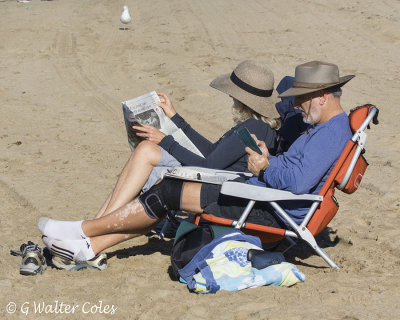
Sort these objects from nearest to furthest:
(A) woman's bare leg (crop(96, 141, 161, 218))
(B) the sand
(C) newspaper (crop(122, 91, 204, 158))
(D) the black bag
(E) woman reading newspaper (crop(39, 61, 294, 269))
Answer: (B) the sand < (D) the black bag < (E) woman reading newspaper (crop(39, 61, 294, 269)) < (A) woman's bare leg (crop(96, 141, 161, 218)) < (C) newspaper (crop(122, 91, 204, 158))

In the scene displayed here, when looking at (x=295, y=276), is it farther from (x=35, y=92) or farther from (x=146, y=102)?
(x=35, y=92)

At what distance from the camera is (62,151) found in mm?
7691

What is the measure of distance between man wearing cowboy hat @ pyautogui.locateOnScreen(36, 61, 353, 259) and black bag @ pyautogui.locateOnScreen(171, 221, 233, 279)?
4.6 inches

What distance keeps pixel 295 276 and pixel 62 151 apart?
14.0 ft

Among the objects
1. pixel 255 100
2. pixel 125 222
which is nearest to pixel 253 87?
pixel 255 100

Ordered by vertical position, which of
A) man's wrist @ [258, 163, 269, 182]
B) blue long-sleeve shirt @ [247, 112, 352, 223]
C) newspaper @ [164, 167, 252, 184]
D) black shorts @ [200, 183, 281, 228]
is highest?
blue long-sleeve shirt @ [247, 112, 352, 223]

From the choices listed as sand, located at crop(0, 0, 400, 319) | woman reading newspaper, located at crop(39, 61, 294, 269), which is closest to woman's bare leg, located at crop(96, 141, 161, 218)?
woman reading newspaper, located at crop(39, 61, 294, 269)

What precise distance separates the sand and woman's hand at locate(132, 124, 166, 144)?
2.89ft

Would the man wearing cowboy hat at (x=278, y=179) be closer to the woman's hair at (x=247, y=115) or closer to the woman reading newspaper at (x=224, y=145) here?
the woman reading newspaper at (x=224, y=145)

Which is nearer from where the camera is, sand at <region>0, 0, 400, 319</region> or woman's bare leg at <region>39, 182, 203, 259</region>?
sand at <region>0, 0, 400, 319</region>

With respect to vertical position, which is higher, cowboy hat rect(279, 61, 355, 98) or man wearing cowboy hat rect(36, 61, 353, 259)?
cowboy hat rect(279, 61, 355, 98)

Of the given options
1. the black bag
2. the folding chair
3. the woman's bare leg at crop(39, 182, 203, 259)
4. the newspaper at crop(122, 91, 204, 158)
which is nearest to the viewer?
the folding chair

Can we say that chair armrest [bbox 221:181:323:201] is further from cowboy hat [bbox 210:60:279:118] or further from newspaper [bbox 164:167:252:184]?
cowboy hat [bbox 210:60:279:118]

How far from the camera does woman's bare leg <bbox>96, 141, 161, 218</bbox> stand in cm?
464
